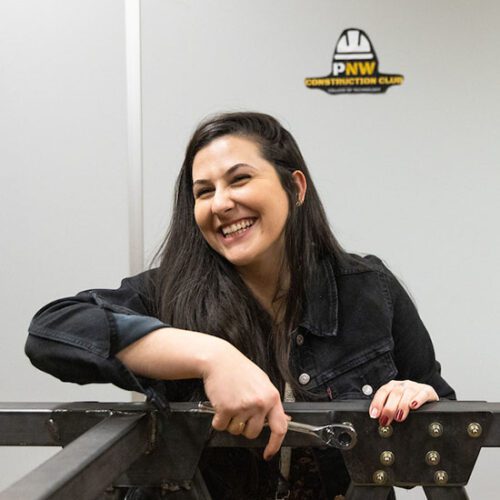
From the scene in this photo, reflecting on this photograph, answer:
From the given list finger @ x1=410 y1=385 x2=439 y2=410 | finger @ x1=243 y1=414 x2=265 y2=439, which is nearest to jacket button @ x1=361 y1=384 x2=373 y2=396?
finger @ x1=410 y1=385 x2=439 y2=410

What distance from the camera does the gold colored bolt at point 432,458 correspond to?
2.38ft

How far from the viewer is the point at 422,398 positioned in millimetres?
749

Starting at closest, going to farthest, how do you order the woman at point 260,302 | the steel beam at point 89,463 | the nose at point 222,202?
the steel beam at point 89,463
the woman at point 260,302
the nose at point 222,202

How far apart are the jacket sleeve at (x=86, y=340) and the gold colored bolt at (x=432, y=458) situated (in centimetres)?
31

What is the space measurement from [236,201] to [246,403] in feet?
1.24

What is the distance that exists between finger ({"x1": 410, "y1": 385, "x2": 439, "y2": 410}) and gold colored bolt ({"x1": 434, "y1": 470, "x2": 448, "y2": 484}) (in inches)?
2.8

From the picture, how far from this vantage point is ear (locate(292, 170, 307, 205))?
3.70 feet

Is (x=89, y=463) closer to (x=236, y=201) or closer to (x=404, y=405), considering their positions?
(x=404, y=405)

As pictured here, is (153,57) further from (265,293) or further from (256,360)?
(256,360)

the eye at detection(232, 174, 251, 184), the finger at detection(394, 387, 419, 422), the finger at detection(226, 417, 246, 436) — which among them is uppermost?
the eye at detection(232, 174, 251, 184)

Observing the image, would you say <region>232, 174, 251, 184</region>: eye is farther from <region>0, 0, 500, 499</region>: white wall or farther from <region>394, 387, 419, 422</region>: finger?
<region>0, 0, 500, 499</region>: white wall

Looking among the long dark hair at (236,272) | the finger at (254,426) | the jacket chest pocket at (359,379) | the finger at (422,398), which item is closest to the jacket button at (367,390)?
the jacket chest pocket at (359,379)

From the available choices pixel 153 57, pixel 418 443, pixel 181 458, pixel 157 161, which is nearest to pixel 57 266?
pixel 157 161

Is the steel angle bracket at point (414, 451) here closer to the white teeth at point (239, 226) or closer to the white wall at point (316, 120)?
the white teeth at point (239, 226)
